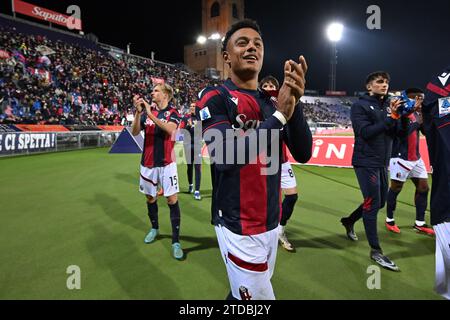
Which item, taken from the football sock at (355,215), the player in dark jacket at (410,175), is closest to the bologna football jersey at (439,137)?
the football sock at (355,215)

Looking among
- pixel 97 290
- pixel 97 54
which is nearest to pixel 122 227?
pixel 97 290

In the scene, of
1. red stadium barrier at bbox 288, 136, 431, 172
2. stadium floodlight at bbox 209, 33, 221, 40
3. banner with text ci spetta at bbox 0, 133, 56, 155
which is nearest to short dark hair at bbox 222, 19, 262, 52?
red stadium barrier at bbox 288, 136, 431, 172

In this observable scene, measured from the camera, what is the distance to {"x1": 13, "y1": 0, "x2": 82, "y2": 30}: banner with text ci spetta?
27578 mm

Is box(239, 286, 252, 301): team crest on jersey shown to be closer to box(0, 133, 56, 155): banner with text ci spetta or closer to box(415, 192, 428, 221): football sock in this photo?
box(415, 192, 428, 221): football sock

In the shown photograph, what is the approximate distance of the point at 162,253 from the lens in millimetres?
3891

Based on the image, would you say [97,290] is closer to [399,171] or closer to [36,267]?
[36,267]

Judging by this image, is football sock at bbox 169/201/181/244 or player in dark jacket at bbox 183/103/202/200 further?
player in dark jacket at bbox 183/103/202/200

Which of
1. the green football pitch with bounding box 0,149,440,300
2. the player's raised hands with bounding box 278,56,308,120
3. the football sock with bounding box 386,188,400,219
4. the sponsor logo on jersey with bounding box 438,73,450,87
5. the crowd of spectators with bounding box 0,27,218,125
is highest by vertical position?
the crowd of spectators with bounding box 0,27,218,125

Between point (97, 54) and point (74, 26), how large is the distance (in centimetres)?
616

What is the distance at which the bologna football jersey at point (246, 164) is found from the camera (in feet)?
5.30

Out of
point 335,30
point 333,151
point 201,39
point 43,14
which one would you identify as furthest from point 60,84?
point 201,39

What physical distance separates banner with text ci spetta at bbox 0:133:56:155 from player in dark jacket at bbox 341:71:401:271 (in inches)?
591

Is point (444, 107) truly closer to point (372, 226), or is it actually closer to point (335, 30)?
point (372, 226)

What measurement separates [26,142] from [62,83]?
981 cm
